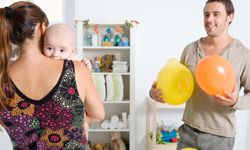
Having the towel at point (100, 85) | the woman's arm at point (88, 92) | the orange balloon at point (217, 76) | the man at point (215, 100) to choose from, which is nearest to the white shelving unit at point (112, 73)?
the towel at point (100, 85)

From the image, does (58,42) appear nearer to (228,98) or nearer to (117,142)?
(228,98)

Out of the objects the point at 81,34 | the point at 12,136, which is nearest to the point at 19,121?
the point at 12,136

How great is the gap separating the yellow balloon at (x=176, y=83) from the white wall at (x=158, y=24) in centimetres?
166

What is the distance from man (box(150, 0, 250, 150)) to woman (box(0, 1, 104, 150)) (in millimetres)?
629

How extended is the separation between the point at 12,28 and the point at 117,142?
2339 millimetres

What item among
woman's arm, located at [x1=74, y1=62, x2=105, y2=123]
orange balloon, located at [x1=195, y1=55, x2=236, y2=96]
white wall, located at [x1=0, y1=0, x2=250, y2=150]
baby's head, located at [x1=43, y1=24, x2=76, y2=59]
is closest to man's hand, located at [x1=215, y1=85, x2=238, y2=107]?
orange balloon, located at [x1=195, y1=55, x2=236, y2=96]

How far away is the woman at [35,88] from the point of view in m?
1.01

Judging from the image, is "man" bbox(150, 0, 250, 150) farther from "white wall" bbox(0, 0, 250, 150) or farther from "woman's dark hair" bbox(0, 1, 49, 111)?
"white wall" bbox(0, 0, 250, 150)

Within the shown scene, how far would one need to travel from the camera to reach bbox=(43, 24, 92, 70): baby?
1.16 meters

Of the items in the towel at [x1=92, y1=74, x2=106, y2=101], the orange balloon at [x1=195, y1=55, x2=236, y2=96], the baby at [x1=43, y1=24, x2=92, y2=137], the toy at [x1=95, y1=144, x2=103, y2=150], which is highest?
the baby at [x1=43, y1=24, x2=92, y2=137]

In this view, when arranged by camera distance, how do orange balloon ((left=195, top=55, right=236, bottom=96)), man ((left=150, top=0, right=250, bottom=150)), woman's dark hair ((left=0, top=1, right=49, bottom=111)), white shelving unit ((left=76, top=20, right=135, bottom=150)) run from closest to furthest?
woman's dark hair ((left=0, top=1, right=49, bottom=111)), orange balloon ((left=195, top=55, right=236, bottom=96)), man ((left=150, top=0, right=250, bottom=150)), white shelving unit ((left=76, top=20, right=135, bottom=150))

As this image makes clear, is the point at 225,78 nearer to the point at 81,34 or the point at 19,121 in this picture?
the point at 19,121

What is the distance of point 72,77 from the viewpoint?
1.04 meters

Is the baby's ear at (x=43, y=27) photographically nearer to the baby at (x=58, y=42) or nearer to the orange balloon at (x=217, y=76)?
the baby at (x=58, y=42)
